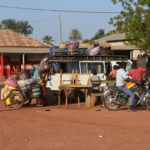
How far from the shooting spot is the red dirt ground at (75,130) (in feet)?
18.6

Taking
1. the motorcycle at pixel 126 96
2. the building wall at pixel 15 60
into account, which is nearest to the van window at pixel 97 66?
the motorcycle at pixel 126 96

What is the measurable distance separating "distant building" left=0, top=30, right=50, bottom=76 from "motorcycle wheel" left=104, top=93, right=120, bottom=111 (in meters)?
16.9

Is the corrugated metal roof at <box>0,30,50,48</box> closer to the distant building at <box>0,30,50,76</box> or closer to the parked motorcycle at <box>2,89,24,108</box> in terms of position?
the distant building at <box>0,30,50,76</box>

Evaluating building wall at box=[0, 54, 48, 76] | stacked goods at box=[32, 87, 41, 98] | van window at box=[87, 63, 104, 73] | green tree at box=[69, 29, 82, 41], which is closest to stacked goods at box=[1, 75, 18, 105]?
stacked goods at box=[32, 87, 41, 98]

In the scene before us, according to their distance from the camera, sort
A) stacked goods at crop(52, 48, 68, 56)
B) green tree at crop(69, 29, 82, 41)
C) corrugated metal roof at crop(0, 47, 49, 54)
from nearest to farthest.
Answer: stacked goods at crop(52, 48, 68, 56)
corrugated metal roof at crop(0, 47, 49, 54)
green tree at crop(69, 29, 82, 41)

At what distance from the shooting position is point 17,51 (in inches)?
1022

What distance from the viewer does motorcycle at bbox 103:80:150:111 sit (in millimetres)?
9672

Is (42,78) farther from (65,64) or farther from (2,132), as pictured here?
(2,132)

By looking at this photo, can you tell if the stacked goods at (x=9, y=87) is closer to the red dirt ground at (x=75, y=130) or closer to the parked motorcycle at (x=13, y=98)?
the parked motorcycle at (x=13, y=98)

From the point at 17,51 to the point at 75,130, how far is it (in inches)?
788

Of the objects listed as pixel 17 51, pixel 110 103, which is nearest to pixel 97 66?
pixel 110 103

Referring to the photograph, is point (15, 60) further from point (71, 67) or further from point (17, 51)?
point (71, 67)

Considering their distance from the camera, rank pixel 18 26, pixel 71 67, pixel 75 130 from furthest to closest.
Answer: pixel 18 26
pixel 71 67
pixel 75 130

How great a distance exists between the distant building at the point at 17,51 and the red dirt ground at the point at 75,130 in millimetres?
17387
